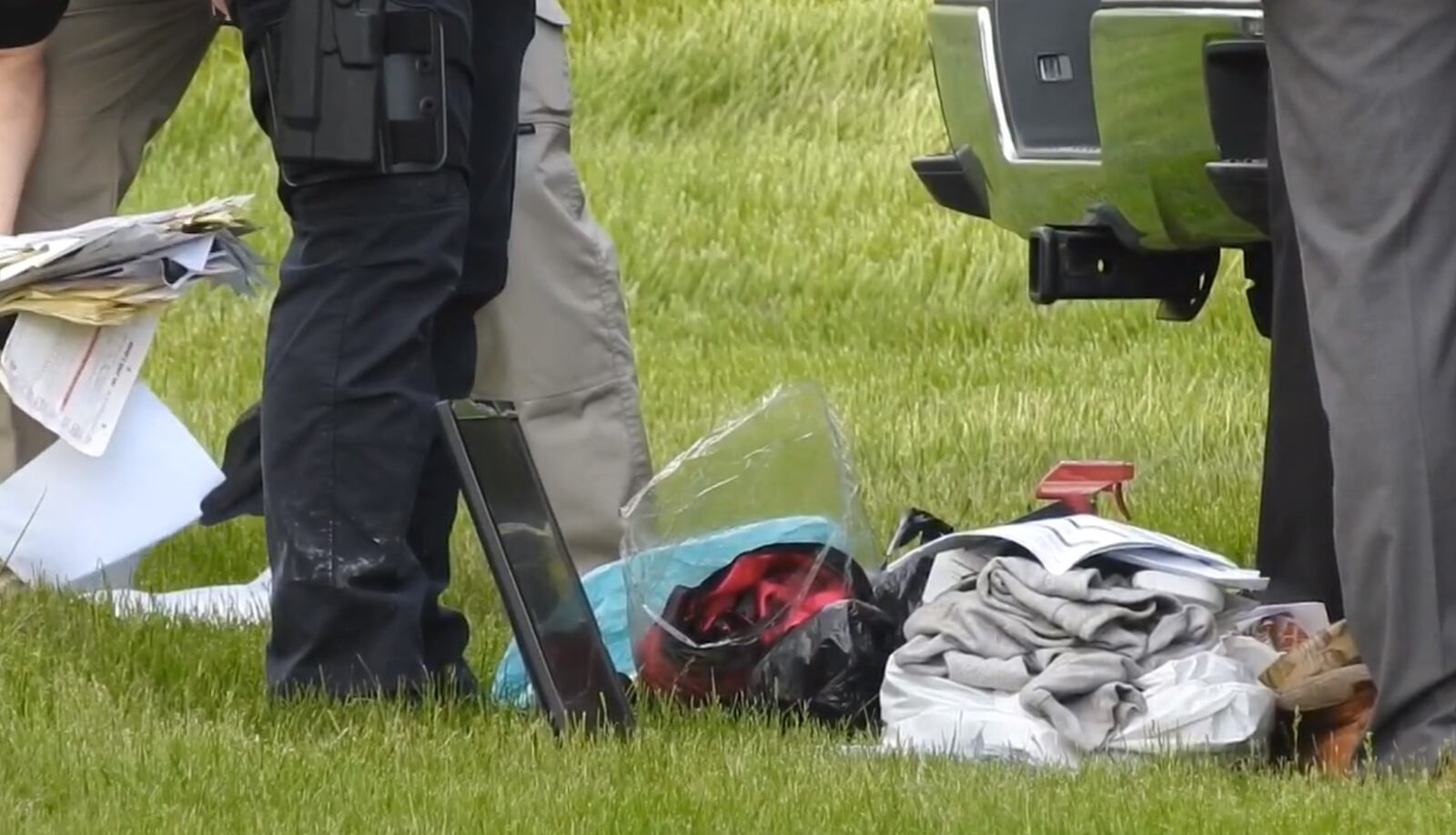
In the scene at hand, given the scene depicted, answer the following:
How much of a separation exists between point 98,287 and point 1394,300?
2.02m

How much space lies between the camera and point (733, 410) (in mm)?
7805

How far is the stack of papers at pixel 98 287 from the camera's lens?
14.3ft

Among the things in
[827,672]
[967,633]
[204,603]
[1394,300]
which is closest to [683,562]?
[827,672]

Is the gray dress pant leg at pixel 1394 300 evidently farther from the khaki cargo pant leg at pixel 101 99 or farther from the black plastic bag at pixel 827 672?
the khaki cargo pant leg at pixel 101 99

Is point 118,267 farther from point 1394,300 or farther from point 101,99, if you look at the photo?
point 1394,300

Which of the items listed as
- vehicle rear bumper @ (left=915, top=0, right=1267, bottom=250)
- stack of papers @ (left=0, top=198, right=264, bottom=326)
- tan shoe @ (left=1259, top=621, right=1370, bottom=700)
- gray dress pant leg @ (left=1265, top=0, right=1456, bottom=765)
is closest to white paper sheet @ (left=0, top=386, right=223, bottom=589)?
stack of papers @ (left=0, top=198, right=264, bottom=326)

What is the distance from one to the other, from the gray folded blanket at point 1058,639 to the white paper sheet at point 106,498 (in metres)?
1.44

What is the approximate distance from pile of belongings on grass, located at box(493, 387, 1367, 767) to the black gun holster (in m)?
0.84

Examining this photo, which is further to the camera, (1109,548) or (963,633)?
(1109,548)

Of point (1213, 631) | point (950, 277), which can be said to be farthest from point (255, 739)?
point (950, 277)

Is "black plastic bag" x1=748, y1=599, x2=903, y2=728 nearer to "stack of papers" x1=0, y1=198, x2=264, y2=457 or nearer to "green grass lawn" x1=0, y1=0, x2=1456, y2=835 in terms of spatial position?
"green grass lawn" x1=0, y1=0, x2=1456, y2=835

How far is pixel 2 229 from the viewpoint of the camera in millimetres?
5004

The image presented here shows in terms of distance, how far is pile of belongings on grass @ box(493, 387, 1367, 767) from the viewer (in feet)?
12.3

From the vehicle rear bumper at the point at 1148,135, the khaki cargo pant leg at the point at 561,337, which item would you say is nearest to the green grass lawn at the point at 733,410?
the khaki cargo pant leg at the point at 561,337
